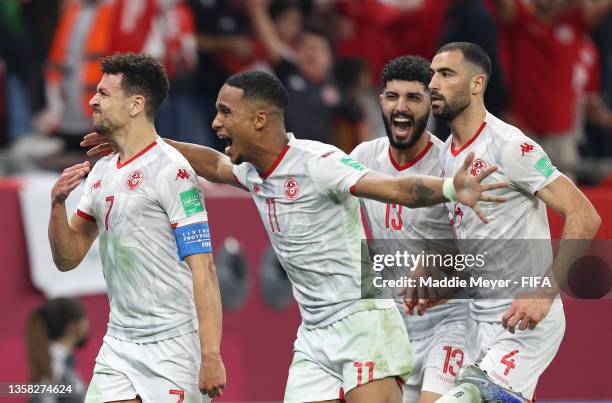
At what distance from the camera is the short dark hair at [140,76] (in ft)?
23.6

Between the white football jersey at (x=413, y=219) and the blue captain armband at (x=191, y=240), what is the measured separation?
1425 mm

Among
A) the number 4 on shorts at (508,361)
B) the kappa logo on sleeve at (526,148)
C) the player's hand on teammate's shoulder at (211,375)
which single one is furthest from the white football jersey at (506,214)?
the player's hand on teammate's shoulder at (211,375)

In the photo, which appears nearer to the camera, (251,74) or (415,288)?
(251,74)

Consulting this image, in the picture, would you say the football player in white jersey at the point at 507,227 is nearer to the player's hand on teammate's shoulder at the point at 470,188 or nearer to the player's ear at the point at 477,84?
the player's ear at the point at 477,84

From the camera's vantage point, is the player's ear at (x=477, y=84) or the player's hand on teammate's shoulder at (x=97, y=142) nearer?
the player's ear at (x=477, y=84)

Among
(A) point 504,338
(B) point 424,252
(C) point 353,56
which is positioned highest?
(C) point 353,56

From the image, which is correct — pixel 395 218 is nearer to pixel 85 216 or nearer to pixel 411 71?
pixel 411 71

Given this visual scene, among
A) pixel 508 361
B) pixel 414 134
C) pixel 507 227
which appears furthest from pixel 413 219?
pixel 508 361

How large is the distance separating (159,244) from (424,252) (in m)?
1.70

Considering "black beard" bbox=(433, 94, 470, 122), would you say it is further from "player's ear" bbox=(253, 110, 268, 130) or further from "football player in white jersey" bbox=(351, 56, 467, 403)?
"player's ear" bbox=(253, 110, 268, 130)

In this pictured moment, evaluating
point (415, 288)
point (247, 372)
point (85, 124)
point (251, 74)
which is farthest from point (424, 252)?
point (85, 124)

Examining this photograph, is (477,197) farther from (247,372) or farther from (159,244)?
(247,372)

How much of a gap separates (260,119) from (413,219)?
1.25 meters

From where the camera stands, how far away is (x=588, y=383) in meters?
11.1
